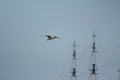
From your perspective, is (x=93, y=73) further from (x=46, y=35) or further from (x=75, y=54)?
(x=46, y=35)

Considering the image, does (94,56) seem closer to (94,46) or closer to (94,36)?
(94,46)

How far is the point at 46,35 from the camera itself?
5.15 meters

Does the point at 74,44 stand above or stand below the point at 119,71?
above

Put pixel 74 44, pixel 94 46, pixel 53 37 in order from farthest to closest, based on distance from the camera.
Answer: pixel 94 46 → pixel 74 44 → pixel 53 37

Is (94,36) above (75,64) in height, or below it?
above

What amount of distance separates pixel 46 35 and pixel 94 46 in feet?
4.27

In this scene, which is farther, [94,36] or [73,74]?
[73,74]

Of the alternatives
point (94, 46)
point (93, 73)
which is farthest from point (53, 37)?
point (93, 73)

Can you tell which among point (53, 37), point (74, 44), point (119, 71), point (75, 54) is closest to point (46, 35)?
point (53, 37)

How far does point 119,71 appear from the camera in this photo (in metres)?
5.69

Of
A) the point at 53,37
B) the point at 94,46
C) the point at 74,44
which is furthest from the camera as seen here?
the point at 94,46

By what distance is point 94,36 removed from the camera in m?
5.63

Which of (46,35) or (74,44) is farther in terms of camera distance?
(74,44)

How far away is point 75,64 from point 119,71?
96 centimetres
